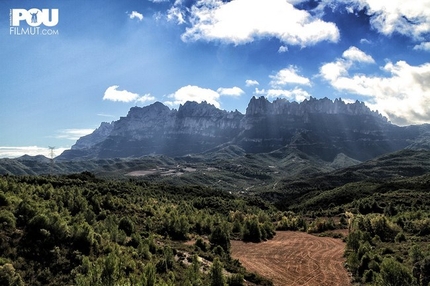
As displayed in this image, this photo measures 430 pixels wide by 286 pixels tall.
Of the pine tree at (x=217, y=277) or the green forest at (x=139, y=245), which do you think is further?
the pine tree at (x=217, y=277)

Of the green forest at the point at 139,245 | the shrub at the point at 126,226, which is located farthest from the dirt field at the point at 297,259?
the shrub at the point at 126,226

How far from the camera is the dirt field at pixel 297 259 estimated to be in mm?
33281

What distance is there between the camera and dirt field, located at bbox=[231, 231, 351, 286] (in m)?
33.3

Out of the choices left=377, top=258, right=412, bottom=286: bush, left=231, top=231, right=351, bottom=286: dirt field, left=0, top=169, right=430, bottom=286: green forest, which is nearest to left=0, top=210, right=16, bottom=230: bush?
left=0, top=169, right=430, bottom=286: green forest

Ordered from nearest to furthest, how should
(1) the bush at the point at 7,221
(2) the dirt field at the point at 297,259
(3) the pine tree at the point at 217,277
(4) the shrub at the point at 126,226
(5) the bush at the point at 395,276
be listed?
(5) the bush at the point at 395,276 < (1) the bush at the point at 7,221 < (3) the pine tree at the point at 217,277 < (2) the dirt field at the point at 297,259 < (4) the shrub at the point at 126,226

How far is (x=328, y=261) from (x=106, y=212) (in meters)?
29.4

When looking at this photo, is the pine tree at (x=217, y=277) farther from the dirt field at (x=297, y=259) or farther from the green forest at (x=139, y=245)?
the dirt field at (x=297, y=259)

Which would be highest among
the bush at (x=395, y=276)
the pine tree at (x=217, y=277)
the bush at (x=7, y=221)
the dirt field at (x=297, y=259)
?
the bush at (x=7, y=221)

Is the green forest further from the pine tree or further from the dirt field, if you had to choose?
the dirt field

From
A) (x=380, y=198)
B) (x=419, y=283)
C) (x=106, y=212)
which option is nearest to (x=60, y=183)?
(x=106, y=212)

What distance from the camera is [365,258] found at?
33.2 metres

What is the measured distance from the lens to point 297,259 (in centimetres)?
4022

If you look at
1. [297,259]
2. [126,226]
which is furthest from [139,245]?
[297,259]

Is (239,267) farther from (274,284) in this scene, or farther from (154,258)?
(154,258)
